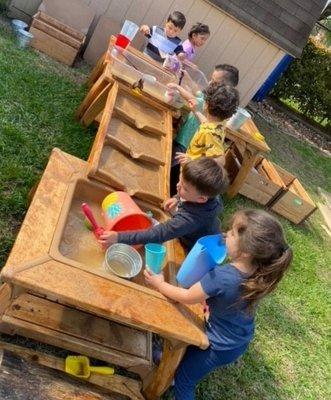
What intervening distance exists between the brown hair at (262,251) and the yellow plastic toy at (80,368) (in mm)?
1080

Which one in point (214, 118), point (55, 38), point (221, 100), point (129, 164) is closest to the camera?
point (129, 164)

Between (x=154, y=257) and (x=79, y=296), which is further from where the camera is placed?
(x=154, y=257)

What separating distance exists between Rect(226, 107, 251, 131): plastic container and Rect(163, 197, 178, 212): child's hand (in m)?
2.43

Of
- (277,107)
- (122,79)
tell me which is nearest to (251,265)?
(122,79)

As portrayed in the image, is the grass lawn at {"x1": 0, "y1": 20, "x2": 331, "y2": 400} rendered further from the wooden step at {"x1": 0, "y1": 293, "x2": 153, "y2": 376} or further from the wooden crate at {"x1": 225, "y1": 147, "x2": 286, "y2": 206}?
the wooden step at {"x1": 0, "y1": 293, "x2": 153, "y2": 376}

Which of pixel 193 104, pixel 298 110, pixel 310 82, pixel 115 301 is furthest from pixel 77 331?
pixel 298 110

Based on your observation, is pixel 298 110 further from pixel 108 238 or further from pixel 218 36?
pixel 108 238

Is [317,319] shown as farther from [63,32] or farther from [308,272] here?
[63,32]

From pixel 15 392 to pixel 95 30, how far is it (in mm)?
6094

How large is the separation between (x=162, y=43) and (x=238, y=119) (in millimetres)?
1865

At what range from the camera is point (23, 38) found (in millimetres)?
6270

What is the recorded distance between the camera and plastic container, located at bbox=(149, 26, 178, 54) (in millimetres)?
6316

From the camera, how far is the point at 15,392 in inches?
85.4

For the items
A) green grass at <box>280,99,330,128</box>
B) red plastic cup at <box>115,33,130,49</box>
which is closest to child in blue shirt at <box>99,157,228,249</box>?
red plastic cup at <box>115,33,130,49</box>
